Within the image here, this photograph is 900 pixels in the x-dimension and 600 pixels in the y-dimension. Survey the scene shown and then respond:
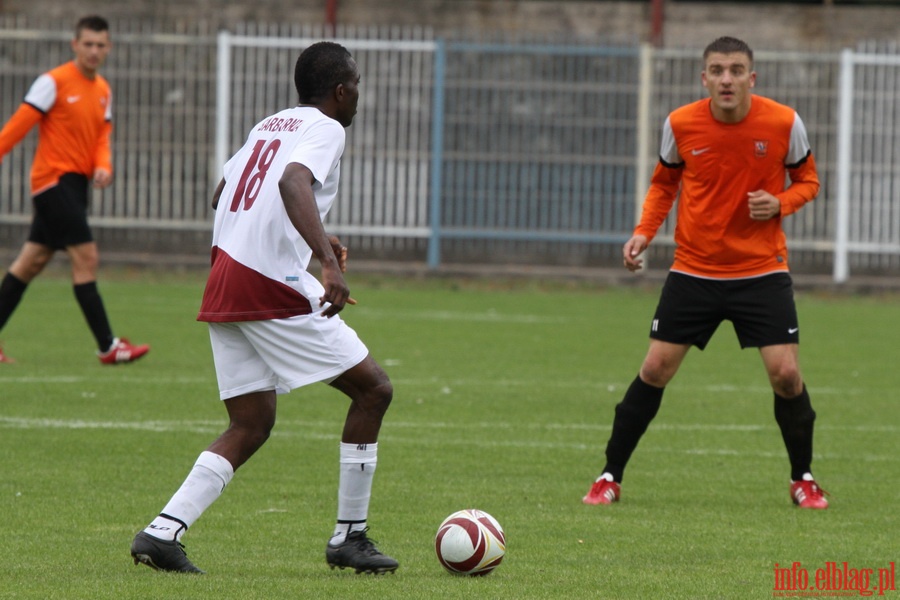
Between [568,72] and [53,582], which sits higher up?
[568,72]

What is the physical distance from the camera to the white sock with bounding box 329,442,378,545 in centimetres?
559

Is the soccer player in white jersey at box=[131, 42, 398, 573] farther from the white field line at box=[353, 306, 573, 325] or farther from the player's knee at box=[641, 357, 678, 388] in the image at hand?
the white field line at box=[353, 306, 573, 325]

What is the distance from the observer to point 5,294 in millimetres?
11438

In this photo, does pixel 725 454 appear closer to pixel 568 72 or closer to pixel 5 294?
pixel 5 294

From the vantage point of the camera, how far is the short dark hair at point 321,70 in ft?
18.1

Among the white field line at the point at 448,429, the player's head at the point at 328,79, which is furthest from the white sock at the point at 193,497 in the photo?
the white field line at the point at 448,429

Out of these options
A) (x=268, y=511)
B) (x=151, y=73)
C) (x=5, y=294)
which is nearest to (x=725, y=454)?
(x=268, y=511)

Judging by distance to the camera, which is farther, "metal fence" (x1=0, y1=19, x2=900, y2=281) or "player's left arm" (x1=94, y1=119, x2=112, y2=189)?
"metal fence" (x1=0, y1=19, x2=900, y2=281)

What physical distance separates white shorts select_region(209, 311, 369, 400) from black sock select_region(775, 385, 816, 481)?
2625 mm

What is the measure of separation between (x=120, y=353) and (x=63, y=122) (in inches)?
70.3

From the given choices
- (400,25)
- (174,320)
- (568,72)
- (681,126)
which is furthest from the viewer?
(400,25)

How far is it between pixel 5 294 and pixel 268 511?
5.47 meters

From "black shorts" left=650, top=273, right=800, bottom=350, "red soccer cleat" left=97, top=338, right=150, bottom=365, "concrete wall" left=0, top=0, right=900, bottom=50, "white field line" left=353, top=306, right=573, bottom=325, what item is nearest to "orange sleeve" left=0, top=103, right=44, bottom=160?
"red soccer cleat" left=97, top=338, right=150, bottom=365

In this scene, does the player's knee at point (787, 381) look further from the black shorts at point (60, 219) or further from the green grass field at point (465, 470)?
the black shorts at point (60, 219)
